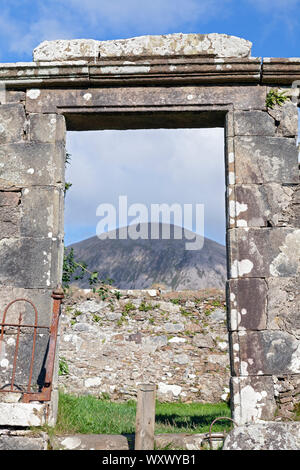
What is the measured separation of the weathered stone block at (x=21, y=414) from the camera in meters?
3.94

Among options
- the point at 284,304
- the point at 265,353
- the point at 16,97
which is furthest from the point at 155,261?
the point at 265,353

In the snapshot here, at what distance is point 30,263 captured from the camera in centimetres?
480

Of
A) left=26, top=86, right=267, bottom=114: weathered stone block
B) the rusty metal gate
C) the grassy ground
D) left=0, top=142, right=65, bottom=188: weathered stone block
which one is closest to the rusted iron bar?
the rusty metal gate

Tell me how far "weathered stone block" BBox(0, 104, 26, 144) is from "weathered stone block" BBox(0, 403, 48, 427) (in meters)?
2.62

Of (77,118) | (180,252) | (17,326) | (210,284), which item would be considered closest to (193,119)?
(77,118)

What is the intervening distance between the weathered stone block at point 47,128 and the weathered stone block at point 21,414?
2.56 meters

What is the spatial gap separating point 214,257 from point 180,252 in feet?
9.34

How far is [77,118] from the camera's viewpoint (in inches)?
206

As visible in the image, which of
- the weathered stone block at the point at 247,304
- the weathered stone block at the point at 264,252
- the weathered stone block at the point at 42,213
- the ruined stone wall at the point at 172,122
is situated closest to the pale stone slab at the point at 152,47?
the ruined stone wall at the point at 172,122

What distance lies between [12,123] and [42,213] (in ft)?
3.42

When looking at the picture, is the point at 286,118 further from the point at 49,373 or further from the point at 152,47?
the point at 49,373

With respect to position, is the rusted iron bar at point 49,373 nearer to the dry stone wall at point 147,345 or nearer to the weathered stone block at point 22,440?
the weathered stone block at point 22,440

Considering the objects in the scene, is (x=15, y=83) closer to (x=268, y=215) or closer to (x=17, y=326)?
(x=17, y=326)
